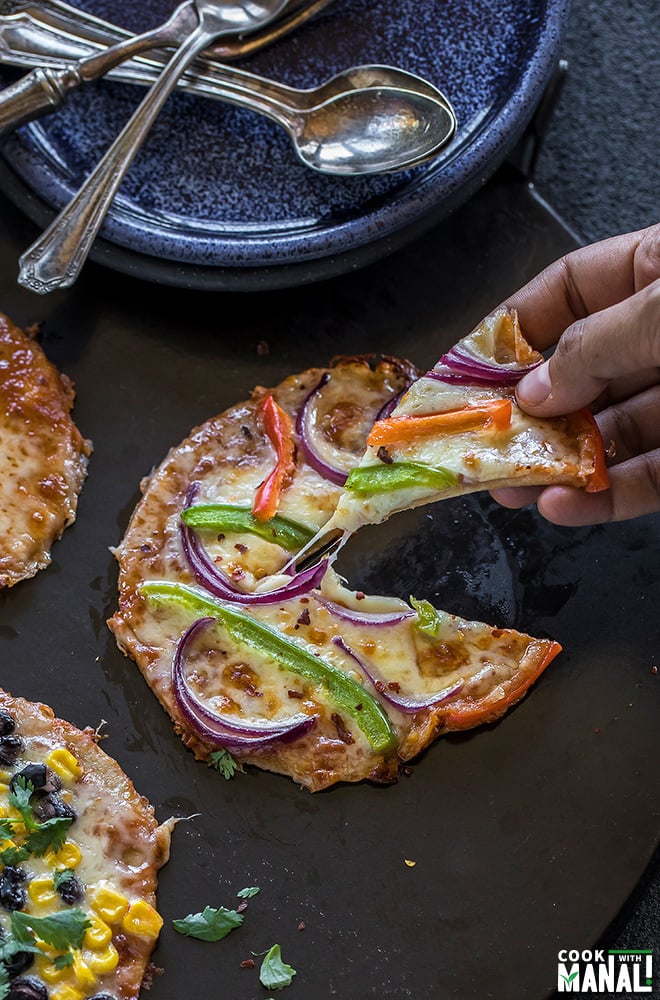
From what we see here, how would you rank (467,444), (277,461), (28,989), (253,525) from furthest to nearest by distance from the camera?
1. (277,461)
2. (253,525)
3. (467,444)
4. (28,989)

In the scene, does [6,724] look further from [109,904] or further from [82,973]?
[82,973]

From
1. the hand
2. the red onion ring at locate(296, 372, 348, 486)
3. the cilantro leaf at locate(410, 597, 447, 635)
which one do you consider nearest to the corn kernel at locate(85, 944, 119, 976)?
the cilantro leaf at locate(410, 597, 447, 635)

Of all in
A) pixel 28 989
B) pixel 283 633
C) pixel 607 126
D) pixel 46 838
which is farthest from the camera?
pixel 607 126

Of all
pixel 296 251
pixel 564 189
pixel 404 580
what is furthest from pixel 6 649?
pixel 564 189

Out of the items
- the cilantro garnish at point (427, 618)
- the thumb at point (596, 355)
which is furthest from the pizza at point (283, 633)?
the thumb at point (596, 355)

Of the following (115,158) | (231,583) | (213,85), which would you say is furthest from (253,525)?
(213,85)

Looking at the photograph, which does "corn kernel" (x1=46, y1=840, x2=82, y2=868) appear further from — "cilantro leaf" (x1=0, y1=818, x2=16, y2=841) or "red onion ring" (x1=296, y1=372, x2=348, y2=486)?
"red onion ring" (x1=296, y1=372, x2=348, y2=486)
